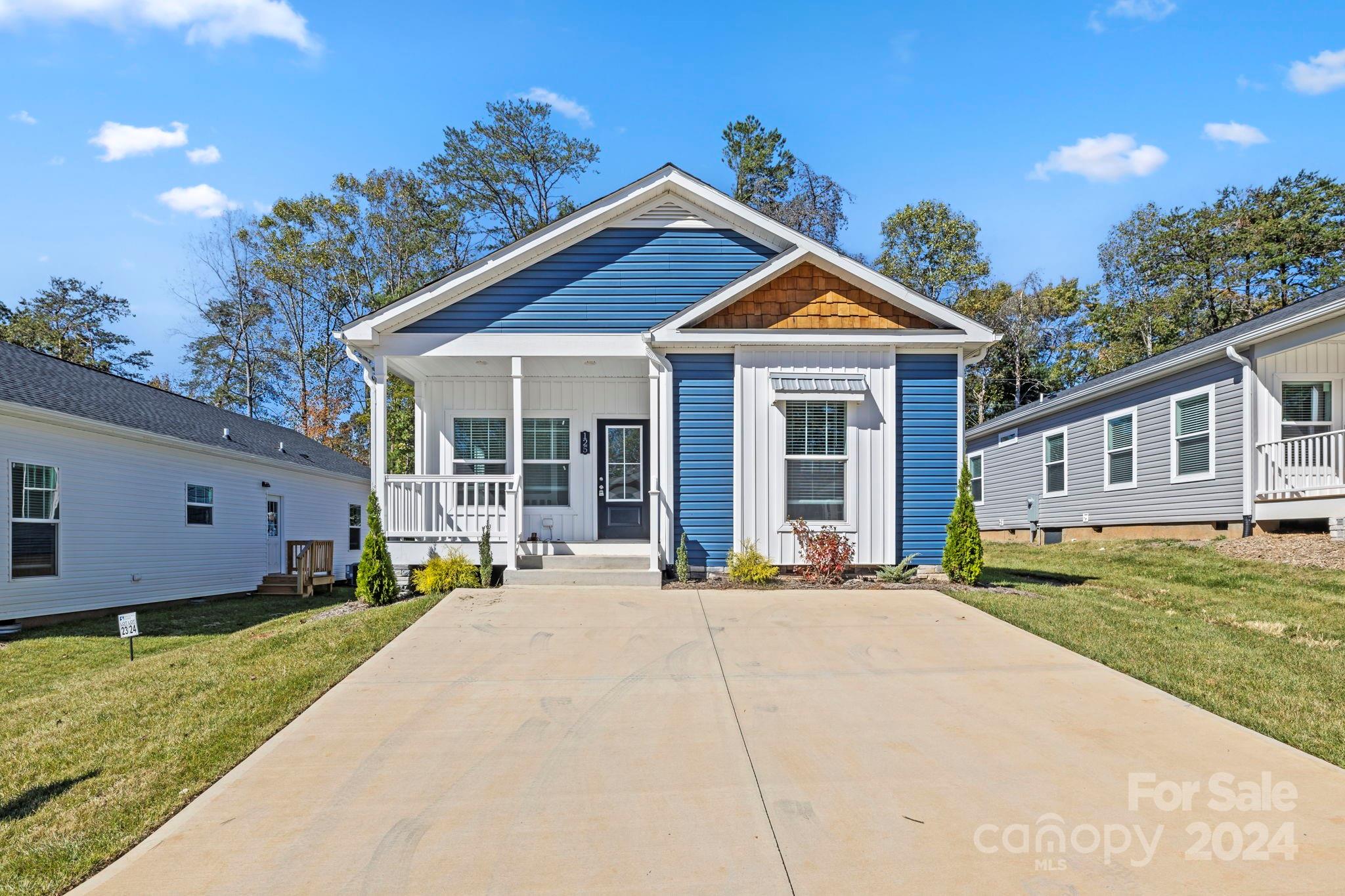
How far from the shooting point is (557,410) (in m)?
12.0

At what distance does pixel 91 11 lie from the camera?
15.6 m

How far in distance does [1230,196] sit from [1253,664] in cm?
3110

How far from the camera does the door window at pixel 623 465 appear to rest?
12.0 meters

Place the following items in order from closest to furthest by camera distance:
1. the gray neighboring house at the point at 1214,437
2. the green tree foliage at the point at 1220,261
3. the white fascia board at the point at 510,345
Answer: the white fascia board at the point at 510,345 < the gray neighboring house at the point at 1214,437 < the green tree foliage at the point at 1220,261

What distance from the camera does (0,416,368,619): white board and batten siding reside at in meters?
11.8

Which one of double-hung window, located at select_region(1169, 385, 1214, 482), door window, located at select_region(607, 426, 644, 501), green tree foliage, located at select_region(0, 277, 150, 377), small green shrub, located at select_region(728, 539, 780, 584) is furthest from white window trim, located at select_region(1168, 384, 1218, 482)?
green tree foliage, located at select_region(0, 277, 150, 377)

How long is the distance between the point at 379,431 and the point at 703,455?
426cm

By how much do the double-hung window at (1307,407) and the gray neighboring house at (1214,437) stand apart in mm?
15

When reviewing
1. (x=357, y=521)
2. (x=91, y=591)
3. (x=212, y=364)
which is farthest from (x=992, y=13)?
(x=212, y=364)

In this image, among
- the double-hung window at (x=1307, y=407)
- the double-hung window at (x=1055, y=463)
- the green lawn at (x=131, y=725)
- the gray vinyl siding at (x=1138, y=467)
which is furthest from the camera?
the double-hung window at (x=1055, y=463)

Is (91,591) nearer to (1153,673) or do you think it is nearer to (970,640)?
(970,640)

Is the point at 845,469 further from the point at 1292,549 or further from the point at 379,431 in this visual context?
the point at 1292,549

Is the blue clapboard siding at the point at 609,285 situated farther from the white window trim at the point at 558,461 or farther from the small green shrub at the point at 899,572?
the small green shrub at the point at 899,572

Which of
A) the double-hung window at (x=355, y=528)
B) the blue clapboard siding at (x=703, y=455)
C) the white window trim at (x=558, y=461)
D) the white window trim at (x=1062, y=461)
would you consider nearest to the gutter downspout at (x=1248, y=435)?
the white window trim at (x=1062, y=461)
